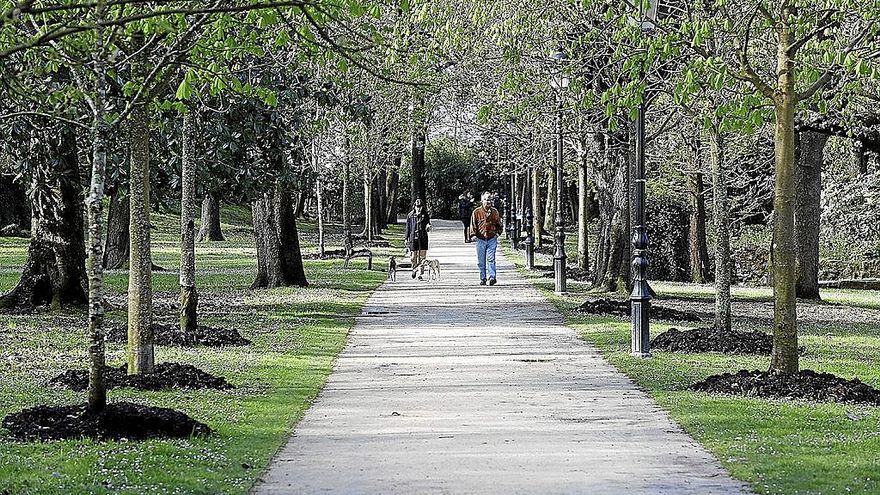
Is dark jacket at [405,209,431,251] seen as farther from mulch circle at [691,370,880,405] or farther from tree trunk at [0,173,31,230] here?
tree trunk at [0,173,31,230]

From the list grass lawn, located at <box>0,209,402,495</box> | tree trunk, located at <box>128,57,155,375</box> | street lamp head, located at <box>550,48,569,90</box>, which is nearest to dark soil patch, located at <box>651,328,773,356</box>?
grass lawn, located at <box>0,209,402,495</box>

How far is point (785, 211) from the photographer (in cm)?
1190

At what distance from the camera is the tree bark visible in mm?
25062

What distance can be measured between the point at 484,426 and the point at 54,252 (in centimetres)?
1124

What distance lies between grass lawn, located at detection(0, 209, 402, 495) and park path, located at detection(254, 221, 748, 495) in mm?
316

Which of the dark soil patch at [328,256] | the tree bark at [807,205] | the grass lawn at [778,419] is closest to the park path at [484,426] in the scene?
the grass lawn at [778,419]

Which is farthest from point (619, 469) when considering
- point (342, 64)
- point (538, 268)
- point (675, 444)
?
point (538, 268)

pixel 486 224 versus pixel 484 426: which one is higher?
pixel 486 224

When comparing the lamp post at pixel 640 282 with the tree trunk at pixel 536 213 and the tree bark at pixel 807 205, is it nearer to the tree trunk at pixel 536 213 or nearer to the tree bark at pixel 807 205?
the tree bark at pixel 807 205

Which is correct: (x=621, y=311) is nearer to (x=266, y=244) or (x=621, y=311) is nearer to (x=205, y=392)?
(x=266, y=244)

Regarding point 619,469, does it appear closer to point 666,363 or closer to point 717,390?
point 717,390

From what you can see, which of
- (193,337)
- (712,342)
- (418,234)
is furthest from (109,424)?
(418,234)

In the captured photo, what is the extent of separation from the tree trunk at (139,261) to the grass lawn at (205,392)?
0.62 m

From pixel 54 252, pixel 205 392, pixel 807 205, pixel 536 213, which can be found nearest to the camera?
pixel 205 392
